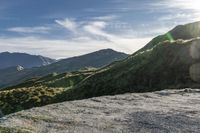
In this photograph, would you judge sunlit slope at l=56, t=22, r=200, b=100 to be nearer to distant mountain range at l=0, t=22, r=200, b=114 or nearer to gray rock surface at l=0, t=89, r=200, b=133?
distant mountain range at l=0, t=22, r=200, b=114

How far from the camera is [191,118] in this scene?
98.8 feet

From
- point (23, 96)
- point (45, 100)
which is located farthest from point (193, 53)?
point (23, 96)

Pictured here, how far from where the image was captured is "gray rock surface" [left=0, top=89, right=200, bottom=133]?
2716 cm

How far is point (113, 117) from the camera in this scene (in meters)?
31.1

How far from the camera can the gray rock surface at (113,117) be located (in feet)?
89.1

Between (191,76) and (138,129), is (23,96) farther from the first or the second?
(138,129)

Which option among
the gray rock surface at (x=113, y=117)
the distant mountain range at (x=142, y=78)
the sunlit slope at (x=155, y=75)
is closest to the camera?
the gray rock surface at (x=113, y=117)

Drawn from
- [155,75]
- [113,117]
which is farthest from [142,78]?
[113,117]

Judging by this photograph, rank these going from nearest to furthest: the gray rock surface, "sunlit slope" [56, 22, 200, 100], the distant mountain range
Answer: the gray rock surface, "sunlit slope" [56, 22, 200, 100], the distant mountain range

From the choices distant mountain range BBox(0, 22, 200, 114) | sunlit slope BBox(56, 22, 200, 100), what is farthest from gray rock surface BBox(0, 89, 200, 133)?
distant mountain range BBox(0, 22, 200, 114)

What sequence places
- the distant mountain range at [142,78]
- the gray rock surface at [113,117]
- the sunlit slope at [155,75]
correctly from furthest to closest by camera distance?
1. the distant mountain range at [142,78]
2. the sunlit slope at [155,75]
3. the gray rock surface at [113,117]

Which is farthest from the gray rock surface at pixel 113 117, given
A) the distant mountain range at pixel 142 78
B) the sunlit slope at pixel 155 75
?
the distant mountain range at pixel 142 78

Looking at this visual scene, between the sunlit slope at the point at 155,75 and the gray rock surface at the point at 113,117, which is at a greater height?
the sunlit slope at the point at 155,75

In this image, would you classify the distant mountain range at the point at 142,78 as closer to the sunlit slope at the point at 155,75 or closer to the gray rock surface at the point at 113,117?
the sunlit slope at the point at 155,75
